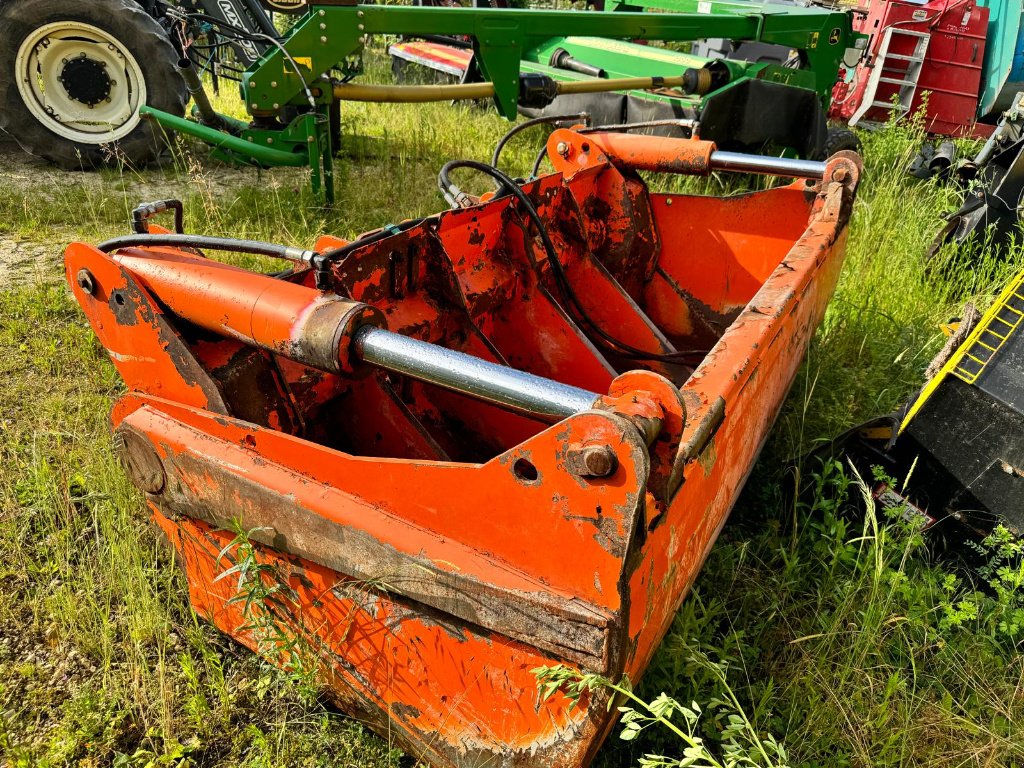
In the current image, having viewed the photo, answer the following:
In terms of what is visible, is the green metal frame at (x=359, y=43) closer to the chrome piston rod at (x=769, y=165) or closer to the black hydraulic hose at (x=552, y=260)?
the black hydraulic hose at (x=552, y=260)

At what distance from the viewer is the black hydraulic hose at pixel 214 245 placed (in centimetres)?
173

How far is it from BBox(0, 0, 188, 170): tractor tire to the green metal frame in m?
0.82

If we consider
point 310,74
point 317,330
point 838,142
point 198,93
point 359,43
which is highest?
point 359,43

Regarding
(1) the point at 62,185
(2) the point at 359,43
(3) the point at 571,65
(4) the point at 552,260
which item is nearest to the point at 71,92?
(1) the point at 62,185

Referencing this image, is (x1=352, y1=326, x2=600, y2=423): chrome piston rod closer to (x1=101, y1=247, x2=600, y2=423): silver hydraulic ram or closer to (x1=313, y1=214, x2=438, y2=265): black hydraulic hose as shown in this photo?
(x1=101, y1=247, x2=600, y2=423): silver hydraulic ram

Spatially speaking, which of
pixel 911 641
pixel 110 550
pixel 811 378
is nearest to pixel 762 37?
pixel 811 378

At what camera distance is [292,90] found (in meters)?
3.95

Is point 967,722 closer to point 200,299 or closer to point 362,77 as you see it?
point 200,299

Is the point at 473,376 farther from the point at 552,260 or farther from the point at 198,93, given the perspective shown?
the point at 198,93

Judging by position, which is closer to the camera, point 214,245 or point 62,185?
point 214,245

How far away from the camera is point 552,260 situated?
8.96 feet

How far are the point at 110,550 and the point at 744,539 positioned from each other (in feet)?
6.80

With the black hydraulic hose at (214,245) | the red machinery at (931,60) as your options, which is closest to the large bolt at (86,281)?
the black hydraulic hose at (214,245)

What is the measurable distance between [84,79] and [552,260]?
4.28m
